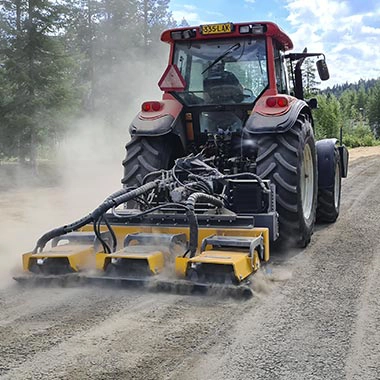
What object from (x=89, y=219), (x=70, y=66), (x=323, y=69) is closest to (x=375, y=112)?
(x=70, y=66)

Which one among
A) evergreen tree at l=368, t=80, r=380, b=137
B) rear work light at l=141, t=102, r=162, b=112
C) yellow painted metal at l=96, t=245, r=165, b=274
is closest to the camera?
yellow painted metal at l=96, t=245, r=165, b=274

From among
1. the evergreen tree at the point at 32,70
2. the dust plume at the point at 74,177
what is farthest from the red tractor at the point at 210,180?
the evergreen tree at the point at 32,70

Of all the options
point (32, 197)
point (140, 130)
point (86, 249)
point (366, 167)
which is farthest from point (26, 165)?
point (86, 249)

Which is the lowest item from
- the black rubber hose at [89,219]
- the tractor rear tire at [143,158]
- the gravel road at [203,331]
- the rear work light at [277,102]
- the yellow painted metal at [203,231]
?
the gravel road at [203,331]

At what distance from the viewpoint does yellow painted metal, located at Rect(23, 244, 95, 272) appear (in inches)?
181

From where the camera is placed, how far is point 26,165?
18.2m

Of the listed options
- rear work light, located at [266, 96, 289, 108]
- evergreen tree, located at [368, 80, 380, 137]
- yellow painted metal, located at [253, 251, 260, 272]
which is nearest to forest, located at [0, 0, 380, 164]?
rear work light, located at [266, 96, 289, 108]

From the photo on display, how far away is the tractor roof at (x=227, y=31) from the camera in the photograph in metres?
6.15

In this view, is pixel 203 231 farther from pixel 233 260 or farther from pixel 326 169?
pixel 326 169

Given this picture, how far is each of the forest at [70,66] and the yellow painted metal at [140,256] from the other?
1264cm

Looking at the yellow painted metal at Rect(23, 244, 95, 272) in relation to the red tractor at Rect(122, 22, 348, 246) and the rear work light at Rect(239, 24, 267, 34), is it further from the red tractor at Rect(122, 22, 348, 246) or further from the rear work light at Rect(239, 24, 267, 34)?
the rear work light at Rect(239, 24, 267, 34)

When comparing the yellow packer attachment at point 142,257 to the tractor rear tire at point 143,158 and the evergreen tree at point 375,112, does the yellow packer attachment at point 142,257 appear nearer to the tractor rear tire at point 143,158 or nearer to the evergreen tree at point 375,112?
the tractor rear tire at point 143,158

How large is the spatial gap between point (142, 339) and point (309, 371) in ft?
3.37

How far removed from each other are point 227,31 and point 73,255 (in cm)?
317
